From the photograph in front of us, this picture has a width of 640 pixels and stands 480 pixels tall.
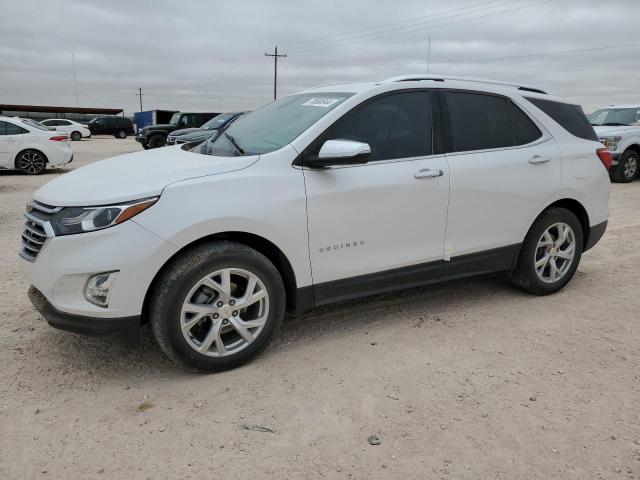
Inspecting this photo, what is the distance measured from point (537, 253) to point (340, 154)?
87.6 inches

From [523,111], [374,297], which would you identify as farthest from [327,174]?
[523,111]

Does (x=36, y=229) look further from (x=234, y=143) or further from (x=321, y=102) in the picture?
(x=321, y=102)

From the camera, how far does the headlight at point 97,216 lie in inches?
113

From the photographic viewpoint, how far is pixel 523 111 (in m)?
4.35

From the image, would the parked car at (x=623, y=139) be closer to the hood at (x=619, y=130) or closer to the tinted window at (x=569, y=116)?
the hood at (x=619, y=130)

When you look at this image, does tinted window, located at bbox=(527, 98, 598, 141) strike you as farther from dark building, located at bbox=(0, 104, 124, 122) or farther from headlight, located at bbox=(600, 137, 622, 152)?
dark building, located at bbox=(0, 104, 124, 122)

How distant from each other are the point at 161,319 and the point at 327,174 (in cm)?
134

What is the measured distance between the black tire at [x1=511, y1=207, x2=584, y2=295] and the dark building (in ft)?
193

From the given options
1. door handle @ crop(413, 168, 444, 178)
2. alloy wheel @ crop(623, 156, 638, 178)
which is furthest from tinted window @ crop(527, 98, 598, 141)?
alloy wheel @ crop(623, 156, 638, 178)

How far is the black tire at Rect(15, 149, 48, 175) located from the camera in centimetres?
1326

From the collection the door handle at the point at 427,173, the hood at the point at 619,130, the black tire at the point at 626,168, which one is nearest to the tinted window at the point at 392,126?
the door handle at the point at 427,173

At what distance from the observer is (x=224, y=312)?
10.3 ft

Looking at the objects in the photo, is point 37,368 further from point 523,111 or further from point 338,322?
point 523,111

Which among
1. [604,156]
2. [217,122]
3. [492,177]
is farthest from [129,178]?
[217,122]
